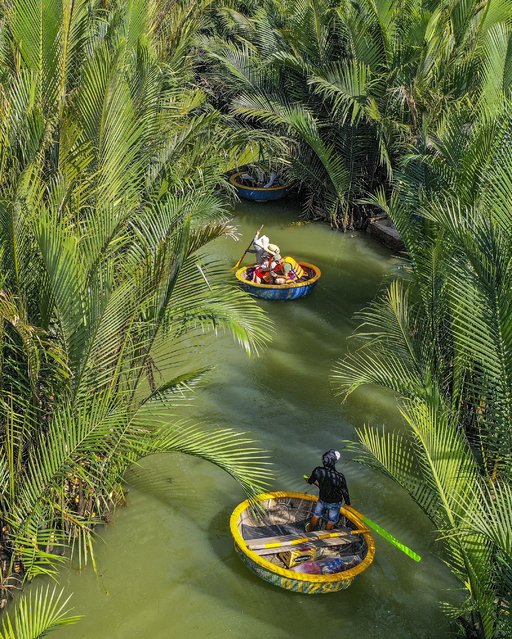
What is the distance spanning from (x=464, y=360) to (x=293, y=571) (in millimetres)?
2080

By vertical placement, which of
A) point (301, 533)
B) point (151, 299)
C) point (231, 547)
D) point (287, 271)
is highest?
point (151, 299)

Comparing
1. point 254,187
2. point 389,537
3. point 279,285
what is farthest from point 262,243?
point 389,537

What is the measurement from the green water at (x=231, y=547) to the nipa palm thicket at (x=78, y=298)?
0.40 m

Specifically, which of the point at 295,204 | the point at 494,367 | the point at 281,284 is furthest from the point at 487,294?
the point at 295,204

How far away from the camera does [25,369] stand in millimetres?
5633

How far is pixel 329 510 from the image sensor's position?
6.38 m

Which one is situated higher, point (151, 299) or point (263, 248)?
point (151, 299)

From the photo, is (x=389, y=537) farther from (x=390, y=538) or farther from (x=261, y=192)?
(x=261, y=192)

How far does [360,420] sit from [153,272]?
3.36 meters

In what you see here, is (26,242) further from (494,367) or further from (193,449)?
(494,367)

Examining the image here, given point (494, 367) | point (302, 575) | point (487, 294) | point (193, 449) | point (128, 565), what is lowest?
point (128, 565)

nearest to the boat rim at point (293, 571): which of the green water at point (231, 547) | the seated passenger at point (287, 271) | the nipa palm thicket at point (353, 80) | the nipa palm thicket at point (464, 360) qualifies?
the green water at point (231, 547)

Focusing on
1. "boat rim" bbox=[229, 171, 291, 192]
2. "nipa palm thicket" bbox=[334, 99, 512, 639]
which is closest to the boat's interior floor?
"nipa palm thicket" bbox=[334, 99, 512, 639]

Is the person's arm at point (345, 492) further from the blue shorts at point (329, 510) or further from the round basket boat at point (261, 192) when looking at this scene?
the round basket boat at point (261, 192)
